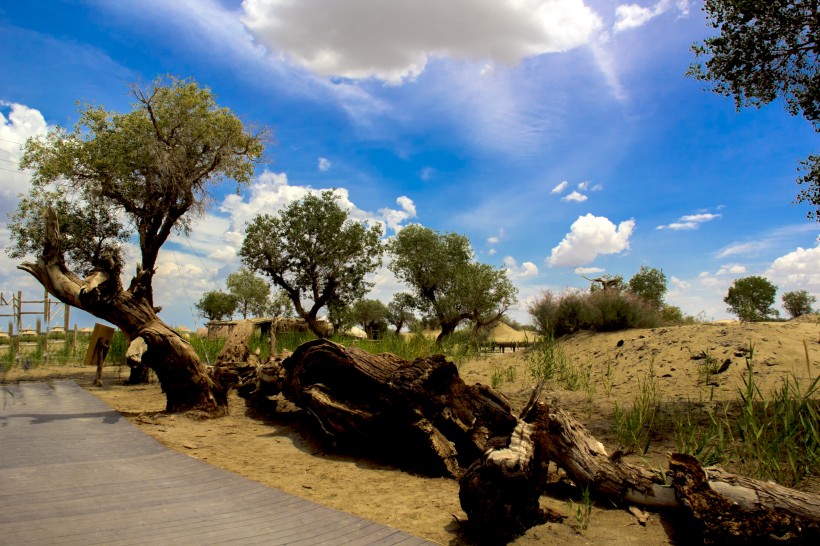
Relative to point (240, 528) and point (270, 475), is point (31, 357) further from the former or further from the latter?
point (240, 528)

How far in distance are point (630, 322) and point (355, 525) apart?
478 inches

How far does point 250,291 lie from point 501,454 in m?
55.9

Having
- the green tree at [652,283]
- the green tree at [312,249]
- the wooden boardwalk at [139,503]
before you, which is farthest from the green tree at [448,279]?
the wooden boardwalk at [139,503]

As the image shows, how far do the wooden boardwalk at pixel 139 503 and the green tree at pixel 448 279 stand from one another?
25.2 meters

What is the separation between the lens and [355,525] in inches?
141

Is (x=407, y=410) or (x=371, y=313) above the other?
(x=371, y=313)

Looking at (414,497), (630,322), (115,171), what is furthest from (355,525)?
(115,171)

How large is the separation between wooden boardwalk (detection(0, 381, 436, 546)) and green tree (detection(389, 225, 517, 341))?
993 inches

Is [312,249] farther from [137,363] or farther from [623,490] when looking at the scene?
[623,490]

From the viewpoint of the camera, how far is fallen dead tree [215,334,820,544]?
10.6 feet

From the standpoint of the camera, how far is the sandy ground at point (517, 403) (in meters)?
3.79

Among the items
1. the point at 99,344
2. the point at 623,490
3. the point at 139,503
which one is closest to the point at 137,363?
the point at 99,344

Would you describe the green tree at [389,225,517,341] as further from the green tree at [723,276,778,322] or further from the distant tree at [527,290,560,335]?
the green tree at [723,276,778,322]

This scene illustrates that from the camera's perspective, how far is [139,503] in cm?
391
